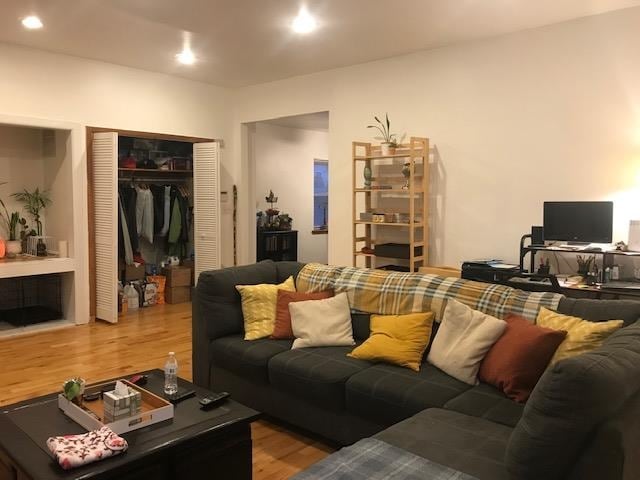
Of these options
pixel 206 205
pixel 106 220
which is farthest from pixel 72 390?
pixel 206 205

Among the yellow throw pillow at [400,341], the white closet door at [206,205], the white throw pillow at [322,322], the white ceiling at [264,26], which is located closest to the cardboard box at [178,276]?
the white closet door at [206,205]

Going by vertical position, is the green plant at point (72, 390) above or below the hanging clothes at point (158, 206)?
below

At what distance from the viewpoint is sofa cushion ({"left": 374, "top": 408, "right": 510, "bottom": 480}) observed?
6.05 feet

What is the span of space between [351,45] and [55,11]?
248 centimetres

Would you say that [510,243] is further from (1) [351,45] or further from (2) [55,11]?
(2) [55,11]

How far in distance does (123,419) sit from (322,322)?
1.42 meters

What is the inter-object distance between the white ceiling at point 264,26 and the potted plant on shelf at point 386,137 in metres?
0.66

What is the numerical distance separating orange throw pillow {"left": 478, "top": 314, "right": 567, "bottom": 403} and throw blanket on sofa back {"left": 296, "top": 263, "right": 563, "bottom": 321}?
220mm

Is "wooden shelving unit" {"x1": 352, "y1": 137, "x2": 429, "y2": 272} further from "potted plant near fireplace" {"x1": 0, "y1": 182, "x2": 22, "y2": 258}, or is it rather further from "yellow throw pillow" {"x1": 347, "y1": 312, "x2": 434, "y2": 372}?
"potted plant near fireplace" {"x1": 0, "y1": 182, "x2": 22, "y2": 258}

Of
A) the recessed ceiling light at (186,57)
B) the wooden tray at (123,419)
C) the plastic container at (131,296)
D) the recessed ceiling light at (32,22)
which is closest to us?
the wooden tray at (123,419)

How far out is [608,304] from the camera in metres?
Answer: 2.53

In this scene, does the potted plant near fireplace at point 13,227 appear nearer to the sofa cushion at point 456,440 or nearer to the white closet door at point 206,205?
the white closet door at point 206,205

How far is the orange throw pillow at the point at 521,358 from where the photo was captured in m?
2.40

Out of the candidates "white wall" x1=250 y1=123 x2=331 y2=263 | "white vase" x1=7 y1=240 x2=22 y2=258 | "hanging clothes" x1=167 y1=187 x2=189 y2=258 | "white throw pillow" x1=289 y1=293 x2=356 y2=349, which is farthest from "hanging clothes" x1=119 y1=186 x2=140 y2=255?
"white throw pillow" x1=289 y1=293 x2=356 y2=349
